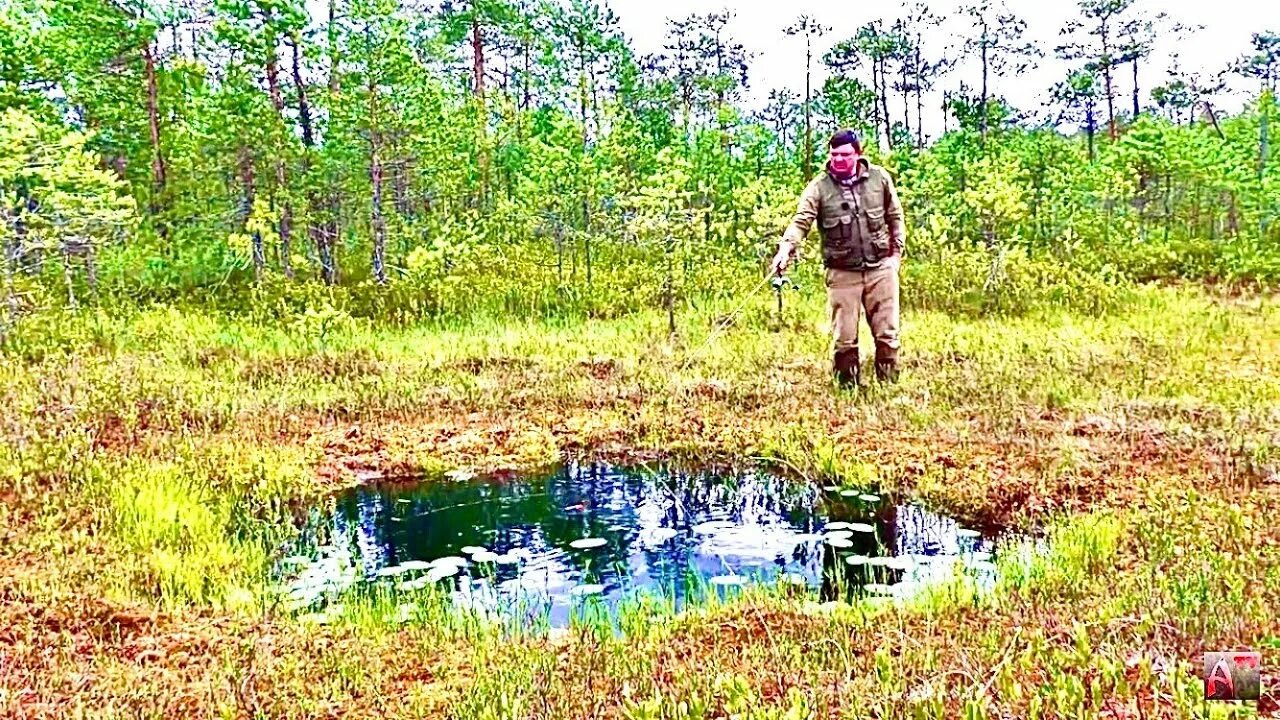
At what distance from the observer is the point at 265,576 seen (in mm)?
4895

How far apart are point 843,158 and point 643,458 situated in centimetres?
283

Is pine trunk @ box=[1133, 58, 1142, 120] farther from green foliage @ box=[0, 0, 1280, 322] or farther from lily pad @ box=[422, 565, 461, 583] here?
lily pad @ box=[422, 565, 461, 583]

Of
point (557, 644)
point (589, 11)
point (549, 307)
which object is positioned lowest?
point (557, 644)

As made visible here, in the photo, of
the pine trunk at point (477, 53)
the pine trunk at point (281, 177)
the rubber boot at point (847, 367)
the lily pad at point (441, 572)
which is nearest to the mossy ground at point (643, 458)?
the rubber boot at point (847, 367)

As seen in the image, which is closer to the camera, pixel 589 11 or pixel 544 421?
pixel 544 421

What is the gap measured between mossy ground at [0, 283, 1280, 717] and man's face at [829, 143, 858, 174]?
69.2 inches

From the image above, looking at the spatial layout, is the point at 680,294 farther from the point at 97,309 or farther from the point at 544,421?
the point at 97,309

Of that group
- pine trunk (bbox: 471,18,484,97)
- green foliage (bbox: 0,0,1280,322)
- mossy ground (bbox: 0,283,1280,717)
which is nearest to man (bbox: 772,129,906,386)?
mossy ground (bbox: 0,283,1280,717)

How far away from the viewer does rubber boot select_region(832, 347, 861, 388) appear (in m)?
8.20

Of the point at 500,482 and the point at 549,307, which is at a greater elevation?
the point at 549,307

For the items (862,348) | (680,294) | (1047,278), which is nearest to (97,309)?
(680,294)

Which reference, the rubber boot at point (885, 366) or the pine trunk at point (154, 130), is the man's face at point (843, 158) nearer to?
the rubber boot at point (885, 366)

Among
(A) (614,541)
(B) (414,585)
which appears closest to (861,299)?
(A) (614,541)

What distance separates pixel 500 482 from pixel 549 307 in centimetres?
694
